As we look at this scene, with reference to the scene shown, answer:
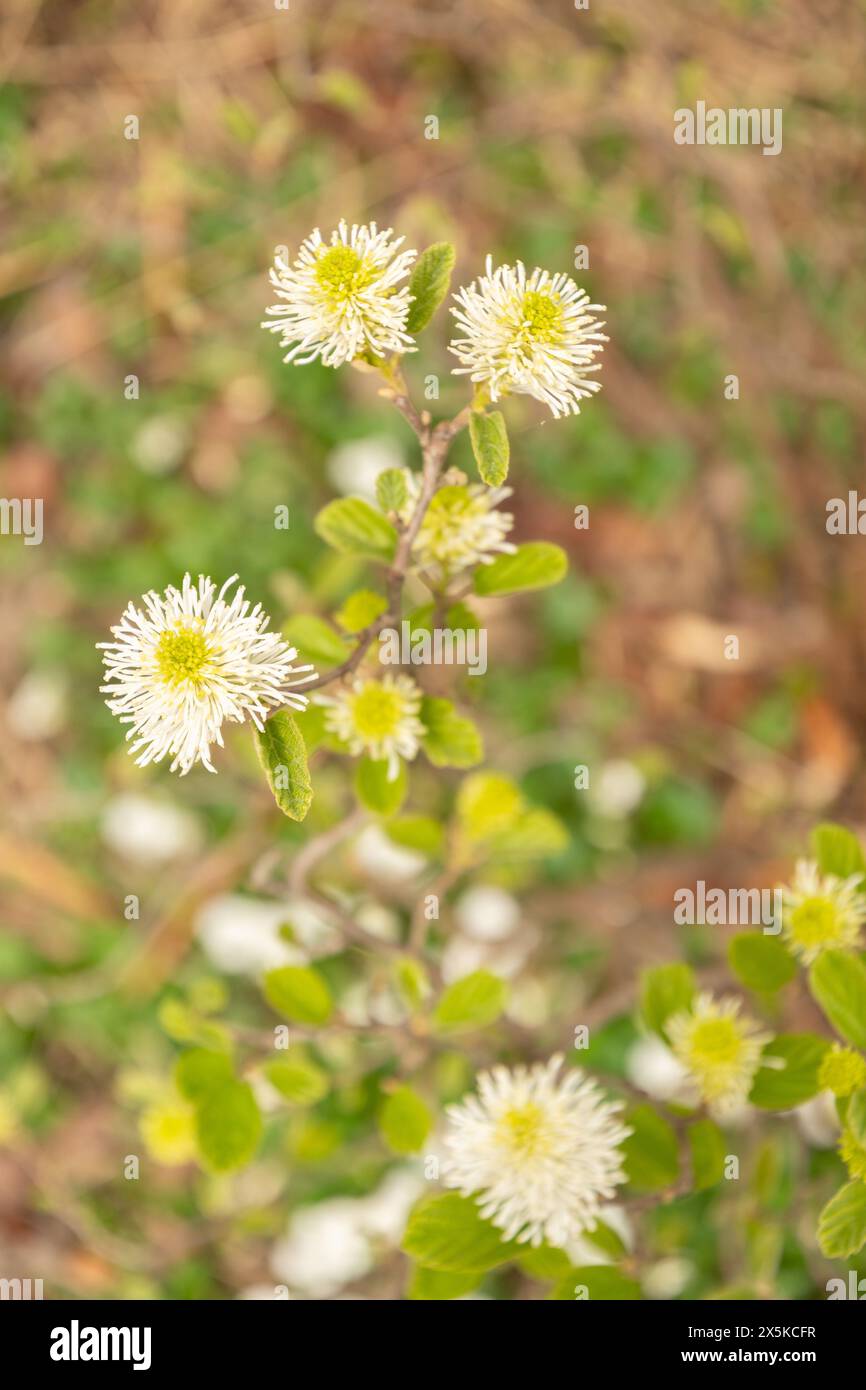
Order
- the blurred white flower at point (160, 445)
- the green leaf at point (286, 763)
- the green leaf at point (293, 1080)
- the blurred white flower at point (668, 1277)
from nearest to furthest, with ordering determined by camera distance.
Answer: the green leaf at point (286, 763) → the green leaf at point (293, 1080) → the blurred white flower at point (668, 1277) → the blurred white flower at point (160, 445)

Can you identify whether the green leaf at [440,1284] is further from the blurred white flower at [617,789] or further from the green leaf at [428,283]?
the blurred white flower at [617,789]

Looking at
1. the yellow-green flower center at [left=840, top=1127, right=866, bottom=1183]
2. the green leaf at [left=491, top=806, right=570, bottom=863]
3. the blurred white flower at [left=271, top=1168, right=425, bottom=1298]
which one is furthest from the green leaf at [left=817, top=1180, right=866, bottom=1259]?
the blurred white flower at [left=271, top=1168, right=425, bottom=1298]

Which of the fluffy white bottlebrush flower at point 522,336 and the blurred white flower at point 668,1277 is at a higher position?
the fluffy white bottlebrush flower at point 522,336

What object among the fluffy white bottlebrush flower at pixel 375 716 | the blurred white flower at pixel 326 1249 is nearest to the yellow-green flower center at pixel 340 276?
the fluffy white bottlebrush flower at pixel 375 716

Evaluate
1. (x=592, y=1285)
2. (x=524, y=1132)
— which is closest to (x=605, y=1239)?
(x=592, y=1285)

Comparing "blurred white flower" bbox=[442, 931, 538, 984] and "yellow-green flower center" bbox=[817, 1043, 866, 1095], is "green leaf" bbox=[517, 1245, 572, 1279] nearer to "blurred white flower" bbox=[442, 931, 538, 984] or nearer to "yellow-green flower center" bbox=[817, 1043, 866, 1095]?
"yellow-green flower center" bbox=[817, 1043, 866, 1095]
